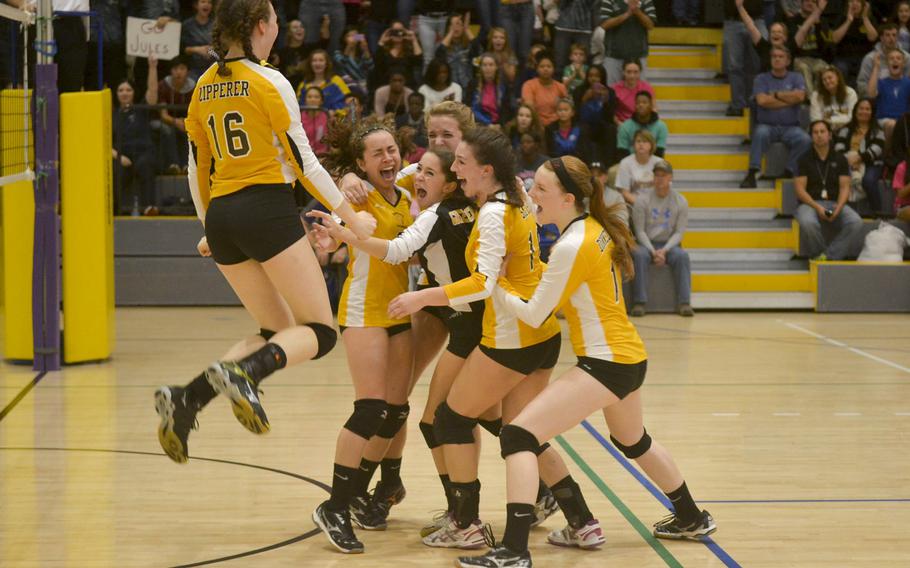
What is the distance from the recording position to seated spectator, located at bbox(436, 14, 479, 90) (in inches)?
574

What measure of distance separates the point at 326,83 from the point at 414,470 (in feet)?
26.8

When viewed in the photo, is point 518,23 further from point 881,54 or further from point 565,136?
point 881,54

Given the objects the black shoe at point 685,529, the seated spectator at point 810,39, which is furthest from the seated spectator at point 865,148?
the black shoe at point 685,529

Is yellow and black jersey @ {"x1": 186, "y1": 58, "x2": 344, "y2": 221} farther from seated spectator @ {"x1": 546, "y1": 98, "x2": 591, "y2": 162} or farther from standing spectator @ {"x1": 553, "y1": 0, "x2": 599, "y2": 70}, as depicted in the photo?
standing spectator @ {"x1": 553, "y1": 0, "x2": 599, "y2": 70}

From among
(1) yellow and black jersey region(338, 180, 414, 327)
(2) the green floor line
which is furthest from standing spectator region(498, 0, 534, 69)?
(1) yellow and black jersey region(338, 180, 414, 327)

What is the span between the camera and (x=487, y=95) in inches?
553

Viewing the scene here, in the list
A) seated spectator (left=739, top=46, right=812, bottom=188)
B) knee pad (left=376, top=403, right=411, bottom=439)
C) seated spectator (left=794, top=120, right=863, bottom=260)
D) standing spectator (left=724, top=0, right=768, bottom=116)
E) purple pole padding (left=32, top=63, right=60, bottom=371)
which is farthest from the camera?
standing spectator (left=724, top=0, right=768, bottom=116)

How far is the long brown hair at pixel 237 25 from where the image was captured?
4.59 m

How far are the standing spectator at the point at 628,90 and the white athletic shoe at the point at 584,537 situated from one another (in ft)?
33.7

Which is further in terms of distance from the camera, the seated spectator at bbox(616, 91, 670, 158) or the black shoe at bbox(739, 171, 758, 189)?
the black shoe at bbox(739, 171, 758, 189)

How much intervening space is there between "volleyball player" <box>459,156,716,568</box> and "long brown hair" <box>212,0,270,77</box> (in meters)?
1.28

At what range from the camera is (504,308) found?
4.76 m

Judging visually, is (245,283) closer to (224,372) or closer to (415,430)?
(224,372)

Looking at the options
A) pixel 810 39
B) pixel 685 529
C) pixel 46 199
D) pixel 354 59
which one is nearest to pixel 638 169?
pixel 354 59
